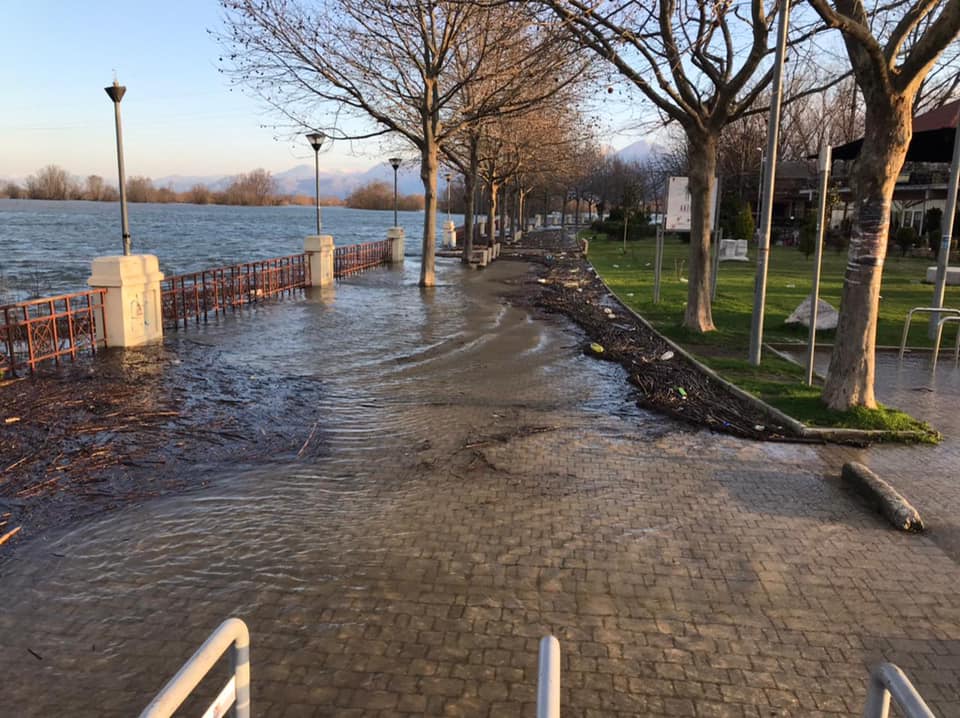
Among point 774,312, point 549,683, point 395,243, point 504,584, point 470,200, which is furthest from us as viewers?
point 470,200

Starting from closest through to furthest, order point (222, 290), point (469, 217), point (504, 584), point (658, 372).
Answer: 1. point (504, 584)
2. point (658, 372)
3. point (222, 290)
4. point (469, 217)

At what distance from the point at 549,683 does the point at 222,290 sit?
16.5 m

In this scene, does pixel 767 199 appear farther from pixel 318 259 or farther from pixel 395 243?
pixel 395 243

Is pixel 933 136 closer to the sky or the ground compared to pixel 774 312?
closer to the sky

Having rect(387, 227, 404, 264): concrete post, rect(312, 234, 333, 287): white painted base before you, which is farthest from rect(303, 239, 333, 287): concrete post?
rect(387, 227, 404, 264): concrete post

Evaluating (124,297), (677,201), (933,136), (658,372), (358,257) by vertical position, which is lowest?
(658,372)

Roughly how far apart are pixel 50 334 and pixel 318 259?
33.6 ft

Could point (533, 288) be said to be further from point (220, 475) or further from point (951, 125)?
point (220, 475)

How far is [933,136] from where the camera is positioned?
16.3 meters

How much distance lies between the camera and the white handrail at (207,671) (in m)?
2.02

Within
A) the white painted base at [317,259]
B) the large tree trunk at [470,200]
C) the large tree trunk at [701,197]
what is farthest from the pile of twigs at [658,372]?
the large tree trunk at [470,200]

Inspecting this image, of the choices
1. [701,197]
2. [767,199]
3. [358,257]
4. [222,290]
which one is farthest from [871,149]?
[358,257]

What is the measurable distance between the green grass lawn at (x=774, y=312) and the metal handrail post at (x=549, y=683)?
21.5 feet

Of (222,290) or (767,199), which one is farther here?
(222,290)
